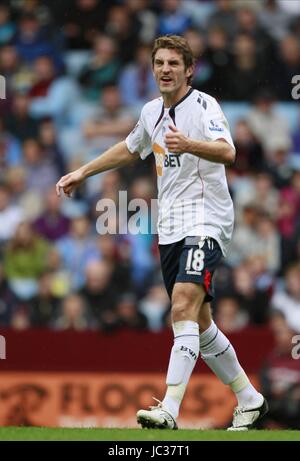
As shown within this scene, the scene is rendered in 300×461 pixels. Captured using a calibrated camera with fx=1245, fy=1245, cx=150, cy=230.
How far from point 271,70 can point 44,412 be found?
5.61m

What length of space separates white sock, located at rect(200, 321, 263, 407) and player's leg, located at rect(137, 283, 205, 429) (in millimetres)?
403

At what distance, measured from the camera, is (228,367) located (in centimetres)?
805

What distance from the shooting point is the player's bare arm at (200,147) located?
720cm

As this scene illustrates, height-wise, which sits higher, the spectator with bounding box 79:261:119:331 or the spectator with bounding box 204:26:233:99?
the spectator with bounding box 204:26:233:99

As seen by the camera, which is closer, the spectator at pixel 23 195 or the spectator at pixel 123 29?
the spectator at pixel 23 195

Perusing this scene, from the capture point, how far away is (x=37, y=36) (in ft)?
51.6

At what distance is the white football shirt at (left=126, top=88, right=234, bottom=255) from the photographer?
7.71 meters

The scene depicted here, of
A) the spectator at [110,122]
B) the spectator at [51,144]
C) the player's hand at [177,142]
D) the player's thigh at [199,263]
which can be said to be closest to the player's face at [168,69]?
the player's hand at [177,142]

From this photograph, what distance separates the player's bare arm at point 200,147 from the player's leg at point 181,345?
80 cm

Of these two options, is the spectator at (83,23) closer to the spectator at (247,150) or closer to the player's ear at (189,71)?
the spectator at (247,150)

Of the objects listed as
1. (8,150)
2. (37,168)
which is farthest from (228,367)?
(8,150)

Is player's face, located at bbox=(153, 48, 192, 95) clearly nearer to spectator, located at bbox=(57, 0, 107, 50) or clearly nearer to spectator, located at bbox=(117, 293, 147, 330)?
spectator, located at bbox=(117, 293, 147, 330)

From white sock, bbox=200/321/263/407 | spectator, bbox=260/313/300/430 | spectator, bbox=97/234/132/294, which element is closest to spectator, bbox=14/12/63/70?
spectator, bbox=97/234/132/294
